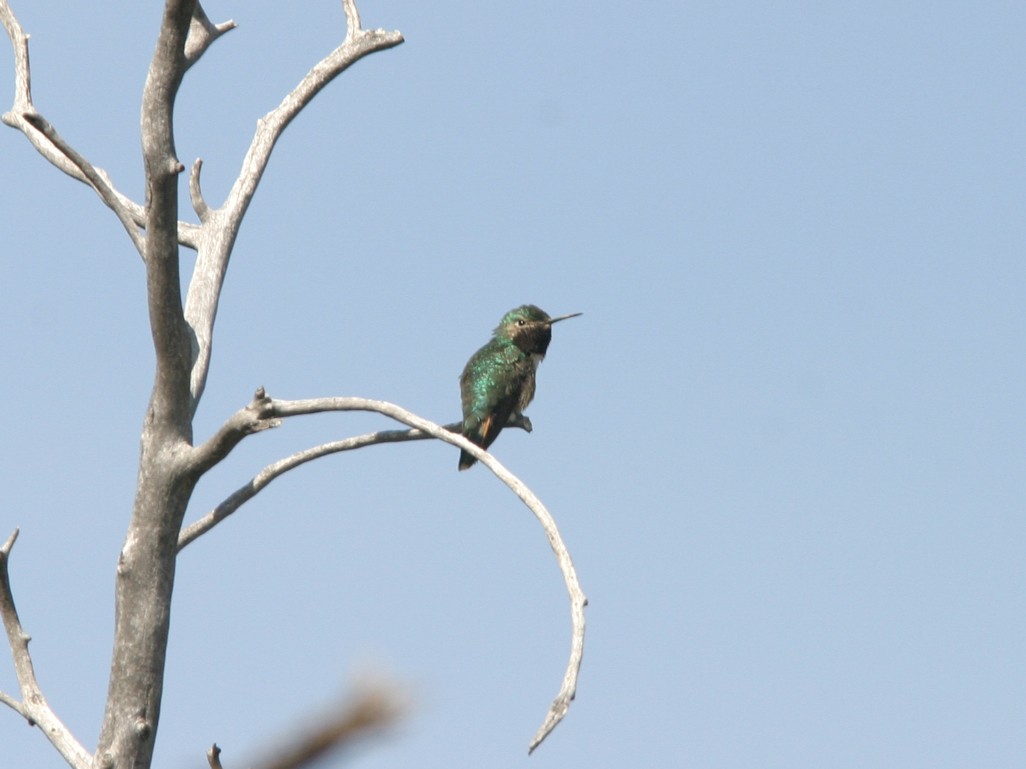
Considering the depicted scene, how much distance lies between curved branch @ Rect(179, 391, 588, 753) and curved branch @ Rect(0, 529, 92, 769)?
A: 0.62 m

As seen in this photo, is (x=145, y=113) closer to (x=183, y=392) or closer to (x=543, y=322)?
(x=183, y=392)

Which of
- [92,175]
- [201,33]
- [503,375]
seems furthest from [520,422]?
[92,175]

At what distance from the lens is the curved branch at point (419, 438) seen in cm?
338

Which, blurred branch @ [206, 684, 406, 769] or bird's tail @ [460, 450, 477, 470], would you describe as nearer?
blurred branch @ [206, 684, 406, 769]

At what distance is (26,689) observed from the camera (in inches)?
184

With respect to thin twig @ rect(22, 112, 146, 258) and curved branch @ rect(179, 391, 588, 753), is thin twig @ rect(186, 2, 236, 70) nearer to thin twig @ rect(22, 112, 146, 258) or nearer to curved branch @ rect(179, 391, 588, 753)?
thin twig @ rect(22, 112, 146, 258)

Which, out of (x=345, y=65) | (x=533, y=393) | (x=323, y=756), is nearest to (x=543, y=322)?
(x=533, y=393)

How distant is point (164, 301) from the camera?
430 cm

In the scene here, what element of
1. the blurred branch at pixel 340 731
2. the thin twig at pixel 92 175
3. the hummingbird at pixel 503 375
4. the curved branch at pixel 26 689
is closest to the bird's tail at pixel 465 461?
the hummingbird at pixel 503 375

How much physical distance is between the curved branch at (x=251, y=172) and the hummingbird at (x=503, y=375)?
3573 mm

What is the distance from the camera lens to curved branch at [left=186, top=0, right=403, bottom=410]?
5488 millimetres

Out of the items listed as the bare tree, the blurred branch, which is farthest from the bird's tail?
the blurred branch

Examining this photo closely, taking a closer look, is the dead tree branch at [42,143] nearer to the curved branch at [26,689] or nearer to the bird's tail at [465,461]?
the curved branch at [26,689]

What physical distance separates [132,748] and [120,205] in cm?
192
